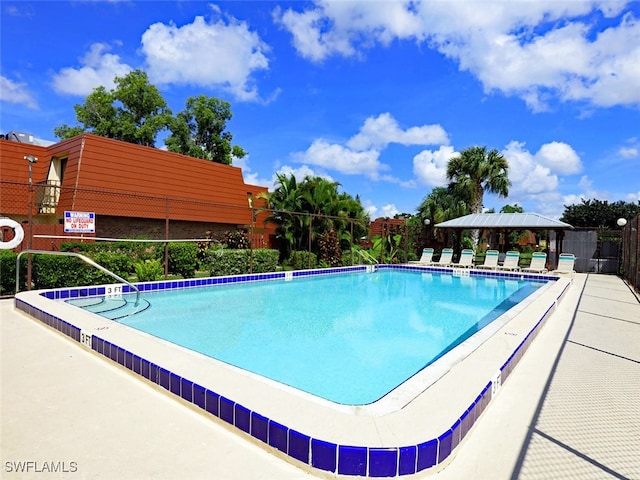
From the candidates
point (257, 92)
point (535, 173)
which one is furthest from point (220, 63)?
point (535, 173)

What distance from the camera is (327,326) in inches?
261

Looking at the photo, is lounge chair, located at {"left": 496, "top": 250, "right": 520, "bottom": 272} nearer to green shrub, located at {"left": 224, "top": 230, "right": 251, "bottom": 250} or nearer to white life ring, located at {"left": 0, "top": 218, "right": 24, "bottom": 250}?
green shrub, located at {"left": 224, "top": 230, "right": 251, "bottom": 250}

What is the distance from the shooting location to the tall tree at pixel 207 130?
1121 inches

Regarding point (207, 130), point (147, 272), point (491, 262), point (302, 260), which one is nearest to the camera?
point (147, 272)

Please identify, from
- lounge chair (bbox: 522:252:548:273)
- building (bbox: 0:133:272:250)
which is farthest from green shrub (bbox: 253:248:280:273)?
lounge chair (bbox: 522:252:548:273)

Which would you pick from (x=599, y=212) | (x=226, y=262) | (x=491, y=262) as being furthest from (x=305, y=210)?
(x=599, y=212)

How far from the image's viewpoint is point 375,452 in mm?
2146

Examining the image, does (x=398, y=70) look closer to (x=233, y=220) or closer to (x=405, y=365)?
(x=233, y=220)

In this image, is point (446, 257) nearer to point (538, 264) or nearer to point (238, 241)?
point (538, 264)

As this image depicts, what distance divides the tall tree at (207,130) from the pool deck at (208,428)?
87.3 ft

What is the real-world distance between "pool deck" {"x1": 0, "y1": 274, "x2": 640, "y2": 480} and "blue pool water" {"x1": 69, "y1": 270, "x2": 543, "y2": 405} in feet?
4.61

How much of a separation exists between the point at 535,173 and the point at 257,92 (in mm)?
19723

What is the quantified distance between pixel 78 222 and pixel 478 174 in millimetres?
19890

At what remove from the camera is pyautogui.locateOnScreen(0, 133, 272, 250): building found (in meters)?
13.7
